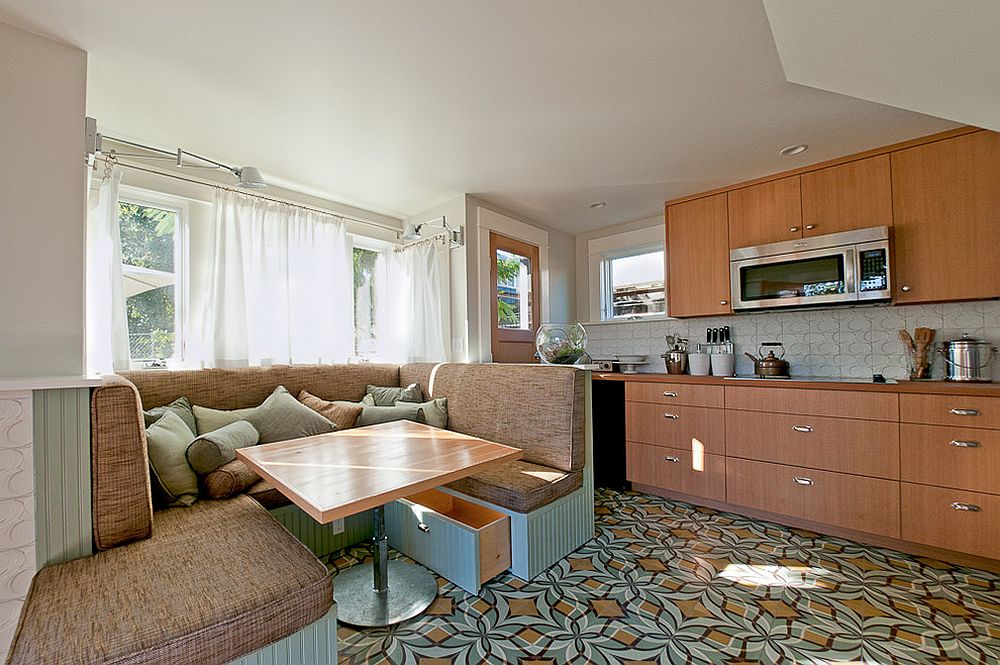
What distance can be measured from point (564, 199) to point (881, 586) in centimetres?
300

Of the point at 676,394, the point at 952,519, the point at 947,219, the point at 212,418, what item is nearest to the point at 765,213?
the point at 947,219

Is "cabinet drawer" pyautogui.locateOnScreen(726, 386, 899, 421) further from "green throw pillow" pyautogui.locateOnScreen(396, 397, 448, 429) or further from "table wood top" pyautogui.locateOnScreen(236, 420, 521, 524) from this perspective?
"green throw pillow" pyautogui.locateOnScreen(396, 397, 448, 429)

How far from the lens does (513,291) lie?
3768mm

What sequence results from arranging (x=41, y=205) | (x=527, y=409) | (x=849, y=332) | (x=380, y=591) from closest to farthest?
(x=41, y=205) → (x=380, y=591) → (x=527, y=409) → (x=849, y=332)

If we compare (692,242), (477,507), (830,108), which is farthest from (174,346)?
(830,108)

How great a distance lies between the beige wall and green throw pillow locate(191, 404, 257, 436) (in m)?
0.69

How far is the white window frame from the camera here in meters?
2.55

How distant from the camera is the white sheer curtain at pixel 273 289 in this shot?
2.61m

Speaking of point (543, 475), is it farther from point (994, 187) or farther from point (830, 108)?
point (994, 187)

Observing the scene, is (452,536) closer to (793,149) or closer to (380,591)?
(380,591)

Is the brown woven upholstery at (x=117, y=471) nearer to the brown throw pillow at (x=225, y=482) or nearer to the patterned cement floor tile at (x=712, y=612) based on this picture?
the brown throw pillow at (x=225, y=482)

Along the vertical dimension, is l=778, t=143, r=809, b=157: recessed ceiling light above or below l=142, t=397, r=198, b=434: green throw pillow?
above

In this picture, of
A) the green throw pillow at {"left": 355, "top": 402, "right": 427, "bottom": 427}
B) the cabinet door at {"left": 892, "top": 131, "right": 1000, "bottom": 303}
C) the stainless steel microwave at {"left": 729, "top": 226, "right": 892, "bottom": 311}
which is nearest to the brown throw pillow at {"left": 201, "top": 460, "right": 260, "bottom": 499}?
the green throw pillow at {"left": 355, "top": 402, "right": 427, "bottom": 427}

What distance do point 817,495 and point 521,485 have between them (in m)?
1.78
